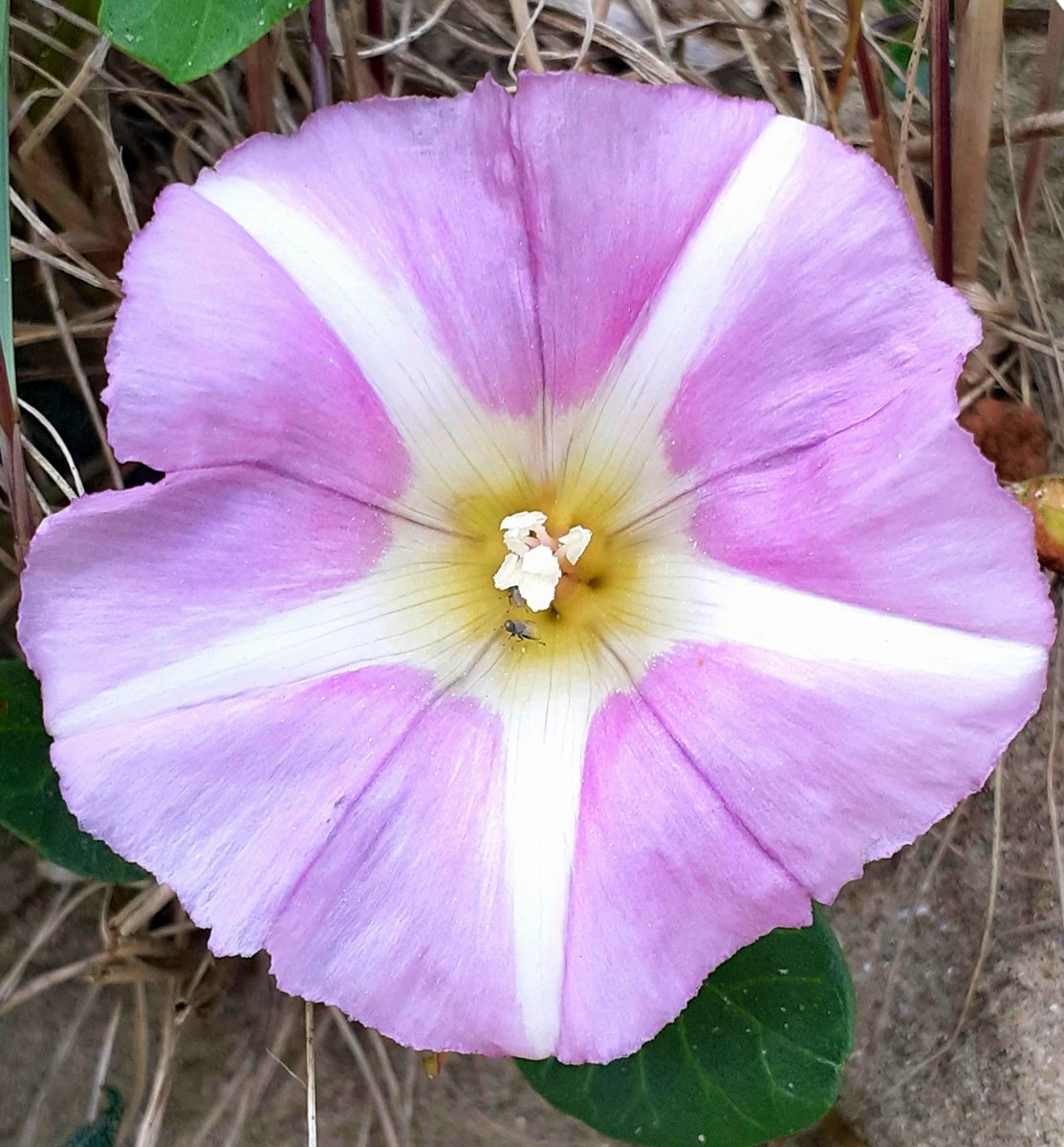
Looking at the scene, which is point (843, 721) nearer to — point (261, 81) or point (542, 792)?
point (542, 792)

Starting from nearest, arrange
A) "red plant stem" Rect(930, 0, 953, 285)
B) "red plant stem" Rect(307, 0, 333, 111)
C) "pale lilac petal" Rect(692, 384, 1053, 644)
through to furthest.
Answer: "pale lilac petal" Rect(692, 384, 1053, 644) < "red plant stem" Rect(930, 0, 953, 285) < "red plant stem" Rect(307, 0, 333, 111)

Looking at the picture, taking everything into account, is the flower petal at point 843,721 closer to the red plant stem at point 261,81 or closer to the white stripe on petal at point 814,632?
the white stripe on petal at point 814,632

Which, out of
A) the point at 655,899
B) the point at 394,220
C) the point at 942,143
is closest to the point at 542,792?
the point at 655,899

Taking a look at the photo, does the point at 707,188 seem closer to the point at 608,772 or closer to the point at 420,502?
the point at 420,502

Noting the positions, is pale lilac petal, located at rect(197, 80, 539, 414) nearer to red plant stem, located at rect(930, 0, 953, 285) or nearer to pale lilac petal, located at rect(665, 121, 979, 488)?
pale lilac petal, located at rect(665, 121, 979, 488)

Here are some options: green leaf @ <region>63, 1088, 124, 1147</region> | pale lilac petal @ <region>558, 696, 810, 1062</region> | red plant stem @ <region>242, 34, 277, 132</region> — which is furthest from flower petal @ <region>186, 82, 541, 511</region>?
green leaf @ <region>63, 1088, 124, 1147</region>

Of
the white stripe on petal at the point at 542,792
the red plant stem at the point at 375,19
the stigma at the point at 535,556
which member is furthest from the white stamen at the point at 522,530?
the red plant stem at the point at 375,19
